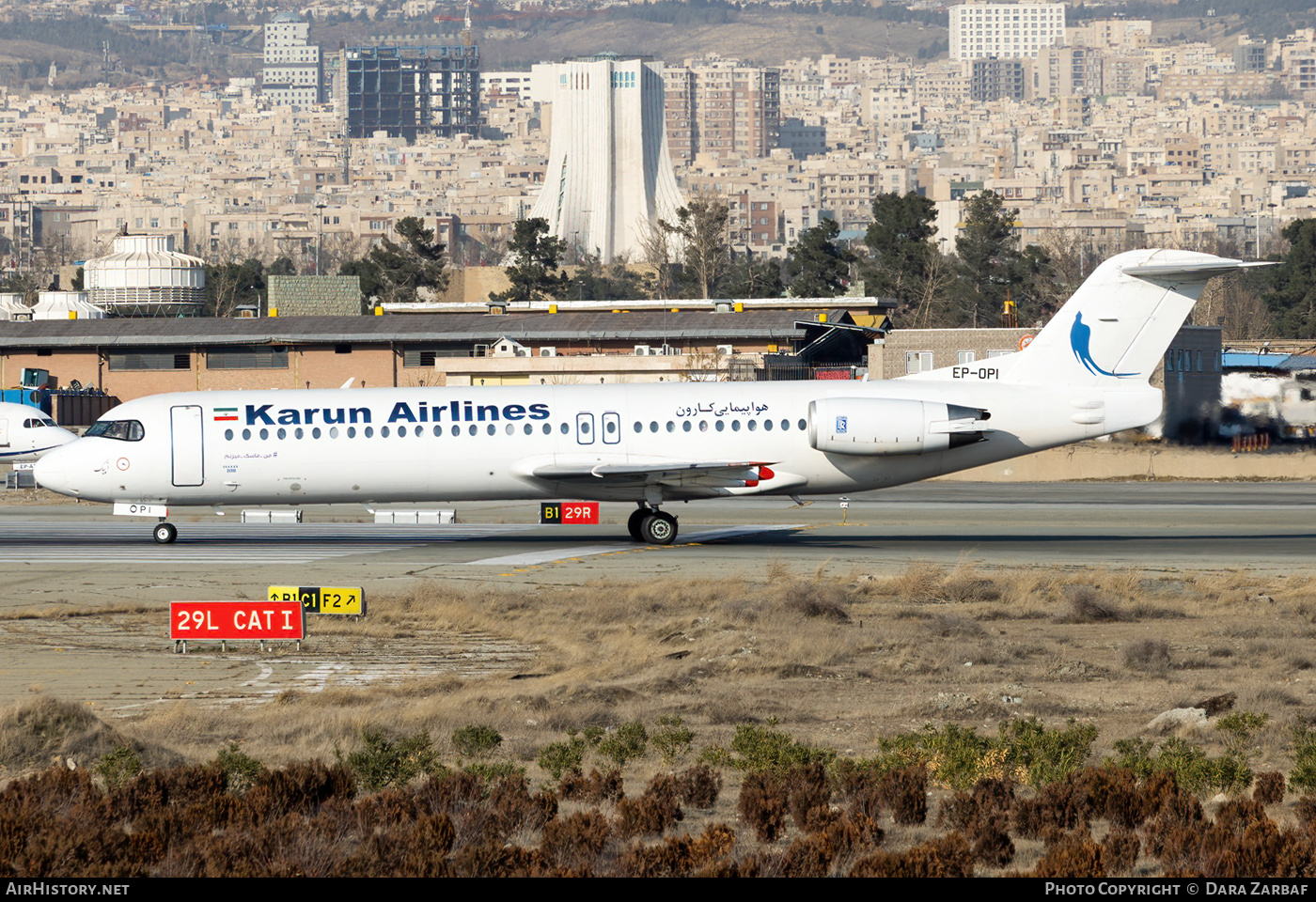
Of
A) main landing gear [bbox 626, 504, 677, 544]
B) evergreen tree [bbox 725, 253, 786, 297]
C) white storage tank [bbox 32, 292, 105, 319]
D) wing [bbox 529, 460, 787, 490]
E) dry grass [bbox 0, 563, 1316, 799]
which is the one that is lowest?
dry grass [bbox 0, 563, 1316, 799]

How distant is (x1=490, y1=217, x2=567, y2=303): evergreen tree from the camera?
13912 cm

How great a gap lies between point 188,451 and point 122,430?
178 cm

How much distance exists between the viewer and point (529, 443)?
38.3 meters

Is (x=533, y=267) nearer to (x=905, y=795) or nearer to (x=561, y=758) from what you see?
(x=561, y=758)

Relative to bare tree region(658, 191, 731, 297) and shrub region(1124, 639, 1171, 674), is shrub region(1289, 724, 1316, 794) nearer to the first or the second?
shrub region(1124, 639, 1171, 674)

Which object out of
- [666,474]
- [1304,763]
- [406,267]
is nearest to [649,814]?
[1304,763]

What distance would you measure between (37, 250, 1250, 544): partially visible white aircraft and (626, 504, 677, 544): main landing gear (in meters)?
0.05

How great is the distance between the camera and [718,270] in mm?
156750

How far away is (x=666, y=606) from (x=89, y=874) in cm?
1589

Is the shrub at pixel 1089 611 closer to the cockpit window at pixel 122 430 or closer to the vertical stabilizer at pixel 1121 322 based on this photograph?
the vertical stabilizer at pixel 1121 322

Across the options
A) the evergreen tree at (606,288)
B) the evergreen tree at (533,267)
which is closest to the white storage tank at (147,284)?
the evergreen tree at (533,267)

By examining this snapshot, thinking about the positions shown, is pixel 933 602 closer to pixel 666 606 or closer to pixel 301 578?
pixel 666 606

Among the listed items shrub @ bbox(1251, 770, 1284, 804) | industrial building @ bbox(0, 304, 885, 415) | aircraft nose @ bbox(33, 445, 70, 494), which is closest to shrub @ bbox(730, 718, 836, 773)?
shrub @ bbox(1251, 770, 1284, 804)

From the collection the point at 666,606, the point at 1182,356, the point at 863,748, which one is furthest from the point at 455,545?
the point at 1182,356
